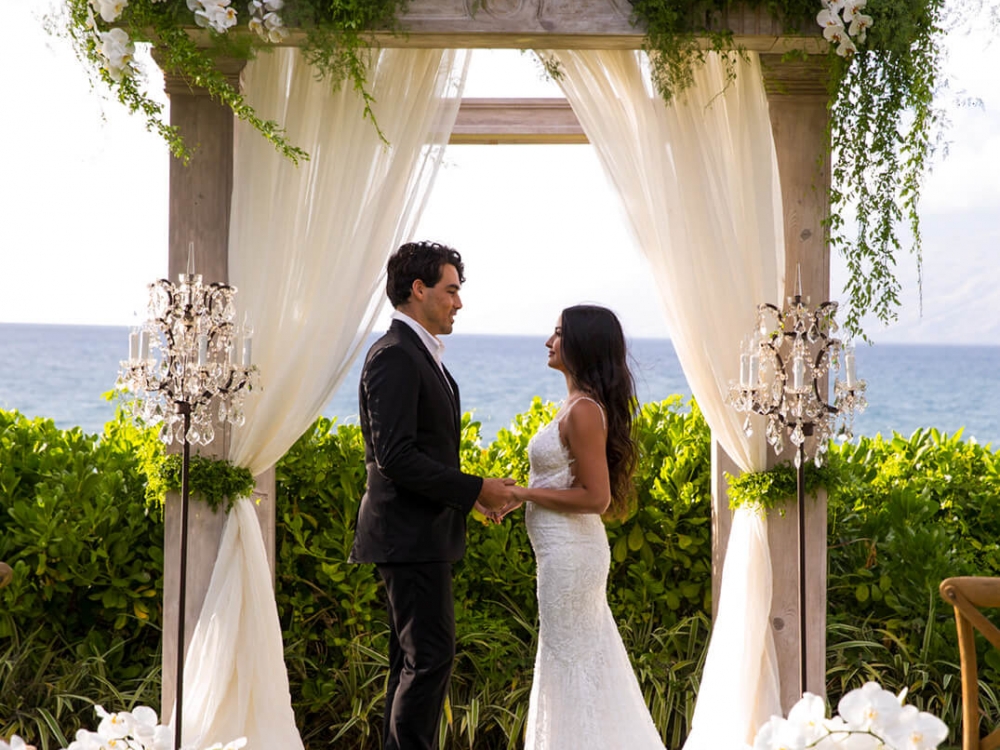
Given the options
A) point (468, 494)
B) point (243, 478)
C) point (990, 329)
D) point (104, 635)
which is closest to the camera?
point (468, 494)

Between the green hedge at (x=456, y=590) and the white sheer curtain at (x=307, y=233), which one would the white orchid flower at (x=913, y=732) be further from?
the green hedge at (x=456, y=590)

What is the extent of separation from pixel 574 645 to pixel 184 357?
1423 millimetres

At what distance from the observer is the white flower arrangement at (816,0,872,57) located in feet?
10.0

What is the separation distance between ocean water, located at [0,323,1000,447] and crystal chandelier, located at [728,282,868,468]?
2285cm

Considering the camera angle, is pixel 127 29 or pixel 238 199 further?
pixel 238 199

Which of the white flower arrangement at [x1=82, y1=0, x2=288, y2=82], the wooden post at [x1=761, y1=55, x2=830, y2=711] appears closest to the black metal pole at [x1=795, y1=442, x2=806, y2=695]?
the wooden post at [x1=761, y1=55, x2=830, y2=711]

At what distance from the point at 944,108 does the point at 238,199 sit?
7.25 feet

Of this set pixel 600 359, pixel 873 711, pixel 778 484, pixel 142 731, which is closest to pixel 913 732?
pixel 873 711

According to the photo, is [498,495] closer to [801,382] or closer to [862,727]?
[801,382]

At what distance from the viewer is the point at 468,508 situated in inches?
119

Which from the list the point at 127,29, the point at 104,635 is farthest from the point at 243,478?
the point at 127,29

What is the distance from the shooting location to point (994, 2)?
309 centimetres

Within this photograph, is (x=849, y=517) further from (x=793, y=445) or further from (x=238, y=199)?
(x=238, y=199)

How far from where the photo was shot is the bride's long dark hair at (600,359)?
3100 mm
